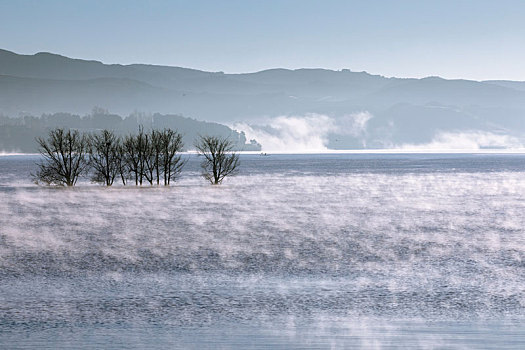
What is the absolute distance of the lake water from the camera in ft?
38.6

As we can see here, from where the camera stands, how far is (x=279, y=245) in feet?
77.8

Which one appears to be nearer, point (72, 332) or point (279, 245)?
point (72, 332)

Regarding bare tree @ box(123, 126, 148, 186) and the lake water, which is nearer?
the lake water

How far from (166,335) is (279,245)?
12.2 m

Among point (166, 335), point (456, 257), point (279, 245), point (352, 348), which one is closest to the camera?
point (352, 348)

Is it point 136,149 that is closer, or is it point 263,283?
point 263,283

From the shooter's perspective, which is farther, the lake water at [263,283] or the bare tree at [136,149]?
the bare tree at [136,149]

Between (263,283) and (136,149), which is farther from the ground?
(136,149)

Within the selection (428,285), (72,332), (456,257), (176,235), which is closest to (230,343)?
(72,332)

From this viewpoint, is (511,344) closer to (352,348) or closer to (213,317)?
(352,348)

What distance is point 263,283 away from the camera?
16406 millimetres

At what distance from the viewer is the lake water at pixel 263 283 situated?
38.6 feet

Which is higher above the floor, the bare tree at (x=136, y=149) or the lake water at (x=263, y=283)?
the bare tree at (x=136, y=149)

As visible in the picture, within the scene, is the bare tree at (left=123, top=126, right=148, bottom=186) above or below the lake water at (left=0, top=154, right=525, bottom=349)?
above
